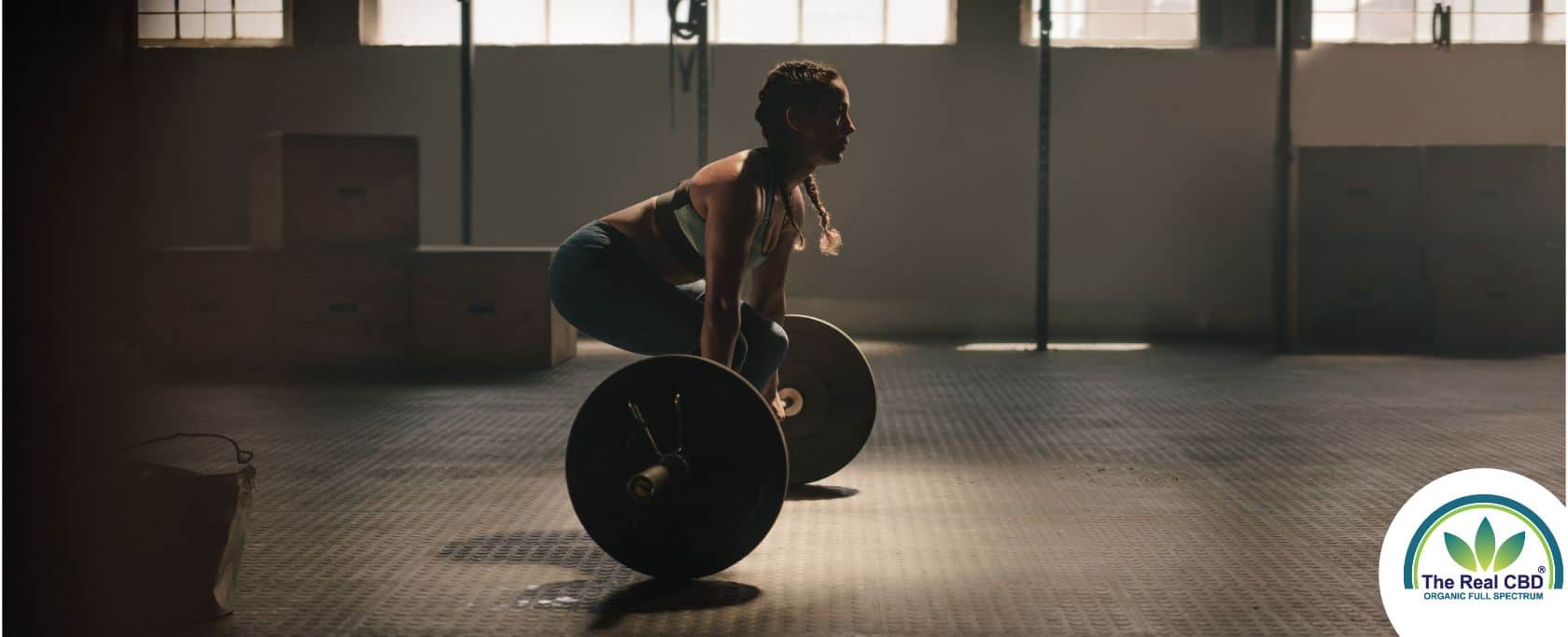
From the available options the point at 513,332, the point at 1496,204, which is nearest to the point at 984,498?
the point at 513,332

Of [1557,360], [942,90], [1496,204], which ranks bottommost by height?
[1557,360]

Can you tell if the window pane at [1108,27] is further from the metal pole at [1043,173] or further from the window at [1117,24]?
the metal pole at [1043,173]

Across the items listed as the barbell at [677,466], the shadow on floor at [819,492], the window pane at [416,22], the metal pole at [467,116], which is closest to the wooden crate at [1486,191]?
the metal pole at [467,116]

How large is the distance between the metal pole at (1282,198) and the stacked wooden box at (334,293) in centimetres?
469

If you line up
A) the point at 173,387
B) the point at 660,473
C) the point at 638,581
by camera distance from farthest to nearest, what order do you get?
the point at 173,387 < the point at 638,581 < the point at 660,473

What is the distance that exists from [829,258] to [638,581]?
28.1 ft

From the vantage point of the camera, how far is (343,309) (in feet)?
27.2

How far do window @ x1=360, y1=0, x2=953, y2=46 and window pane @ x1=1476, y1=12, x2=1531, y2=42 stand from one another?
3.92 m

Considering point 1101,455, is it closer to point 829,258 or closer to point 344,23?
point 829,258

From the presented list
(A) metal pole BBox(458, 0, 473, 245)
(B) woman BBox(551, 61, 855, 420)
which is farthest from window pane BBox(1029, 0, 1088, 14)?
(B) woman BBox(551, 61, 855, 420)

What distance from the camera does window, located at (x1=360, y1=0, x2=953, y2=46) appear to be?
11.6 meters

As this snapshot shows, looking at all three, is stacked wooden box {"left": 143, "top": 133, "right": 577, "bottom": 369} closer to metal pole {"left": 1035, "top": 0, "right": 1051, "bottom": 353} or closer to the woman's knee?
metal pole {"left": 1035, "top": 0, "right": 1051, "bottom": 353}

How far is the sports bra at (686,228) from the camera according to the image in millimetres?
3232

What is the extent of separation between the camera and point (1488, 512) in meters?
2.99
